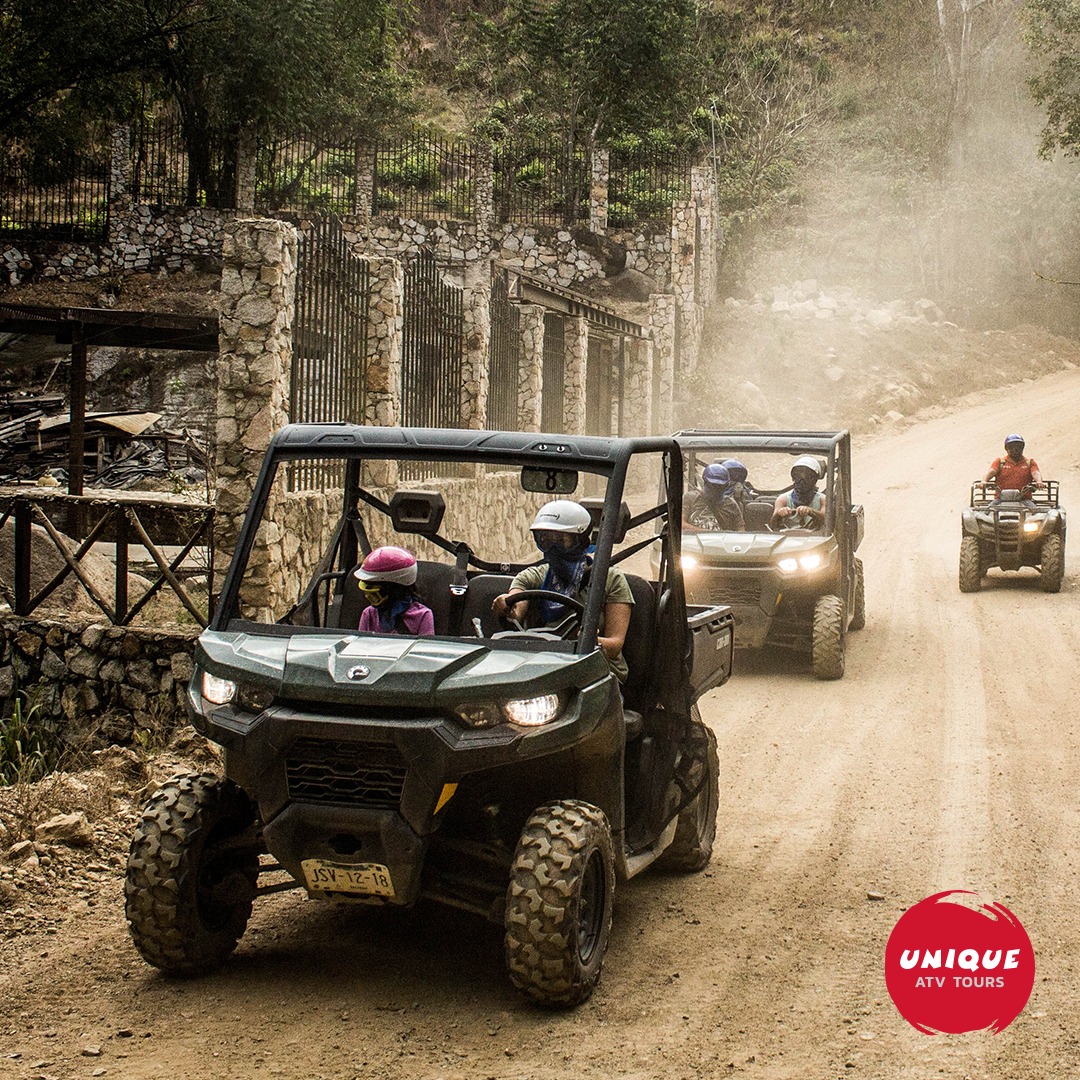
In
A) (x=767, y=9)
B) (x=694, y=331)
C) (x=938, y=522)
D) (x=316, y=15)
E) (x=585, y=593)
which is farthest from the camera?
(x=767, y=9)

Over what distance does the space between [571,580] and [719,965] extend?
1.61 m

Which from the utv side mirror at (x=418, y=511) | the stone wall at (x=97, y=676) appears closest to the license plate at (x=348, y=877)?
the utv side mirror at (x=418, y=511)

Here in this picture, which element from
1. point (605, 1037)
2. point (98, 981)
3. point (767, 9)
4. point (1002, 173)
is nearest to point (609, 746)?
point (605, 1037)

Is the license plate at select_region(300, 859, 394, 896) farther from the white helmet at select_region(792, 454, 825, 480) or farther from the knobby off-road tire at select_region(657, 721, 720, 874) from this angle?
the white helmet at select_region(792, 454, 825, 480)

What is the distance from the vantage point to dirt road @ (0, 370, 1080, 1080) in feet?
13.6

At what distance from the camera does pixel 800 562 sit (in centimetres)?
1135

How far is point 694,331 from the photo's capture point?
33.4m

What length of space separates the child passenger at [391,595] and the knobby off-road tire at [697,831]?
1570 mm

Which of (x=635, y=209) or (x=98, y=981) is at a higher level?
(x=635, y=209)

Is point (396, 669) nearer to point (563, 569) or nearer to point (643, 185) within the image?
point (563, 569)

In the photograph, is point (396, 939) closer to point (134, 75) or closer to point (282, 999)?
point (282, 999)

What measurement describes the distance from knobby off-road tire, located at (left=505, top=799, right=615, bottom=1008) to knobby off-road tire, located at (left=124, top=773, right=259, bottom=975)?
3.66ft

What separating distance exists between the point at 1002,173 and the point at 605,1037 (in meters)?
53.1

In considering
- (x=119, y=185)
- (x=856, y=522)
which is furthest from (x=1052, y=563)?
(x=119, y=185)
